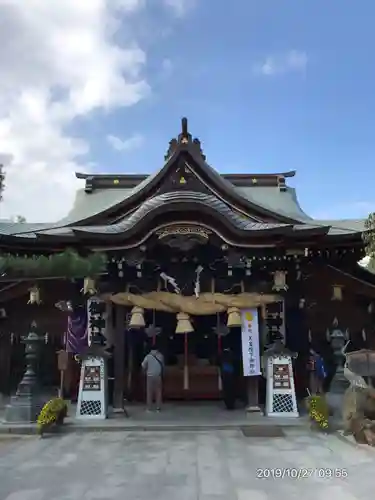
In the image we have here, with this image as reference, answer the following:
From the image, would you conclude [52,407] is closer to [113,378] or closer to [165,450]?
[113,378]

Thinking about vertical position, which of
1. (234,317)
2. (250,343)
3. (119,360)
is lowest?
(119,360)

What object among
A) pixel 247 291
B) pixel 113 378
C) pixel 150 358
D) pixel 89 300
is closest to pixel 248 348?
pixel 247 291

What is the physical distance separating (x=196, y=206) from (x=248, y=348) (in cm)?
354

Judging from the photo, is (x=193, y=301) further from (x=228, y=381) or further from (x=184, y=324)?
(x=228, y=381)

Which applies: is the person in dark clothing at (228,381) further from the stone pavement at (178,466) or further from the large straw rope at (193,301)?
the stone pavement at (178,466)

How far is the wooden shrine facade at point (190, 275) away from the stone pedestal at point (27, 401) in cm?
175

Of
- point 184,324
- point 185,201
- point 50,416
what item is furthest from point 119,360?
point 185,201

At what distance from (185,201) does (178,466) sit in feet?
18.9

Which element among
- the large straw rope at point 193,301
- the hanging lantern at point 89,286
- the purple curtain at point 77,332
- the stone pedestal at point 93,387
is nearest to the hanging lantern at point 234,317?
the large straw rope at point 193,301

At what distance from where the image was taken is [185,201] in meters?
10.5

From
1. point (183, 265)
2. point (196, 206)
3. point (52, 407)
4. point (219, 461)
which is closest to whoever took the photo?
point (219, 461)

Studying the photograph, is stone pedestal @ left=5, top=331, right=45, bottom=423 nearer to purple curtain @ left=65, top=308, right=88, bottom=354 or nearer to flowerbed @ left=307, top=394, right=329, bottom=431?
purple curtain @ left=65, top=308, right=88, bottom=354

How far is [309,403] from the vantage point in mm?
9492

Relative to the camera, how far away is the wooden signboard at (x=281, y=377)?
1045 cm
